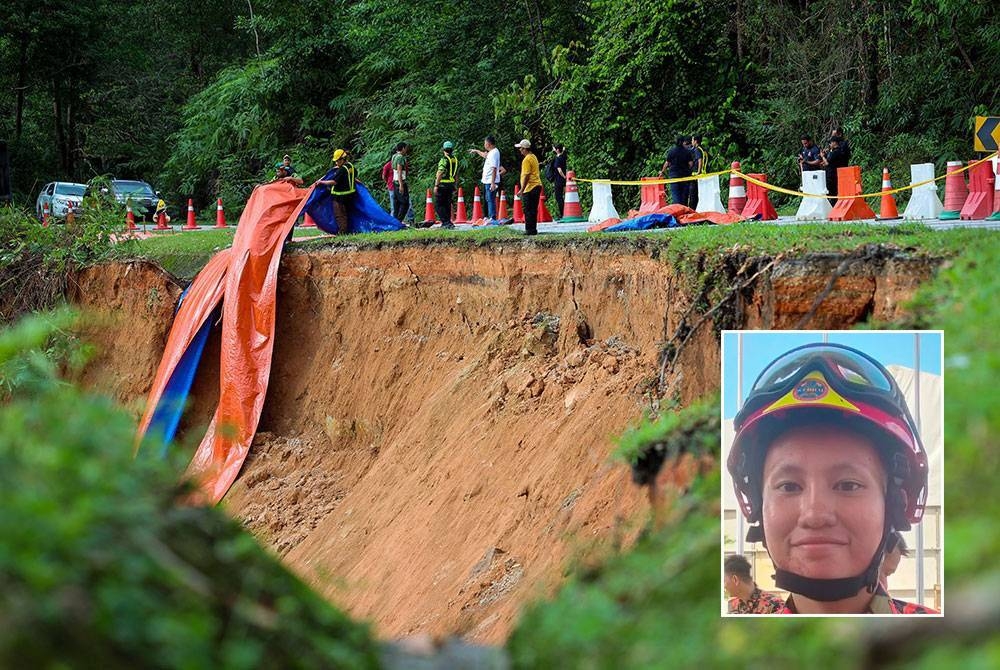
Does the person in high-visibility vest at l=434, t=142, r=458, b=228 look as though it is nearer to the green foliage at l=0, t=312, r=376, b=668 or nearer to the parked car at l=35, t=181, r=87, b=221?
the green foliage at l=0, t=312, r=376, b=668

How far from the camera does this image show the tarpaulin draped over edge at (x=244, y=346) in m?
16.5

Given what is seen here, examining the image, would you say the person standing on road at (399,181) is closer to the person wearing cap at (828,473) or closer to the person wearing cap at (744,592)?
the person wearing cap at (828,473)

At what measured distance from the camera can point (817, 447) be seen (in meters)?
5.73

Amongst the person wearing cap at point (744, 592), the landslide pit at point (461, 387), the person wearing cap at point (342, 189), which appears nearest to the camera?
the person wearing cap at point (744, 592)

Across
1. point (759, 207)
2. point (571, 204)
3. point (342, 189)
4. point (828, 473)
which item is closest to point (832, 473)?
point (828, 473)

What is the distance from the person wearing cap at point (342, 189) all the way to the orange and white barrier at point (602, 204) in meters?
3.65

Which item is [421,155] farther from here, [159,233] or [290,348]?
[290,348]

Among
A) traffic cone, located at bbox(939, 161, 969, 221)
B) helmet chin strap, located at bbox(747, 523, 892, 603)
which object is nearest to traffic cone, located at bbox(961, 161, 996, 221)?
traffic cone, located at bbox(939, 161, 969, 221)

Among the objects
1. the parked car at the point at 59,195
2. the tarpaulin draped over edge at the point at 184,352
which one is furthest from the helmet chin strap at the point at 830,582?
the parked car at the point at 59,195

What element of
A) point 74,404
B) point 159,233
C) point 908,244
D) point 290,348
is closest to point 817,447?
point 74,404

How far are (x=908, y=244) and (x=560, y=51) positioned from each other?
Answer: 1792 cm

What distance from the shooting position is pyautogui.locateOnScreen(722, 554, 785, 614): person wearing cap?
5234 mm

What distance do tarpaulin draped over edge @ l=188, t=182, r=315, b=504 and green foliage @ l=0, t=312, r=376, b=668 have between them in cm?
1138

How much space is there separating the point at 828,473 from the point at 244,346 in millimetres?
12053
